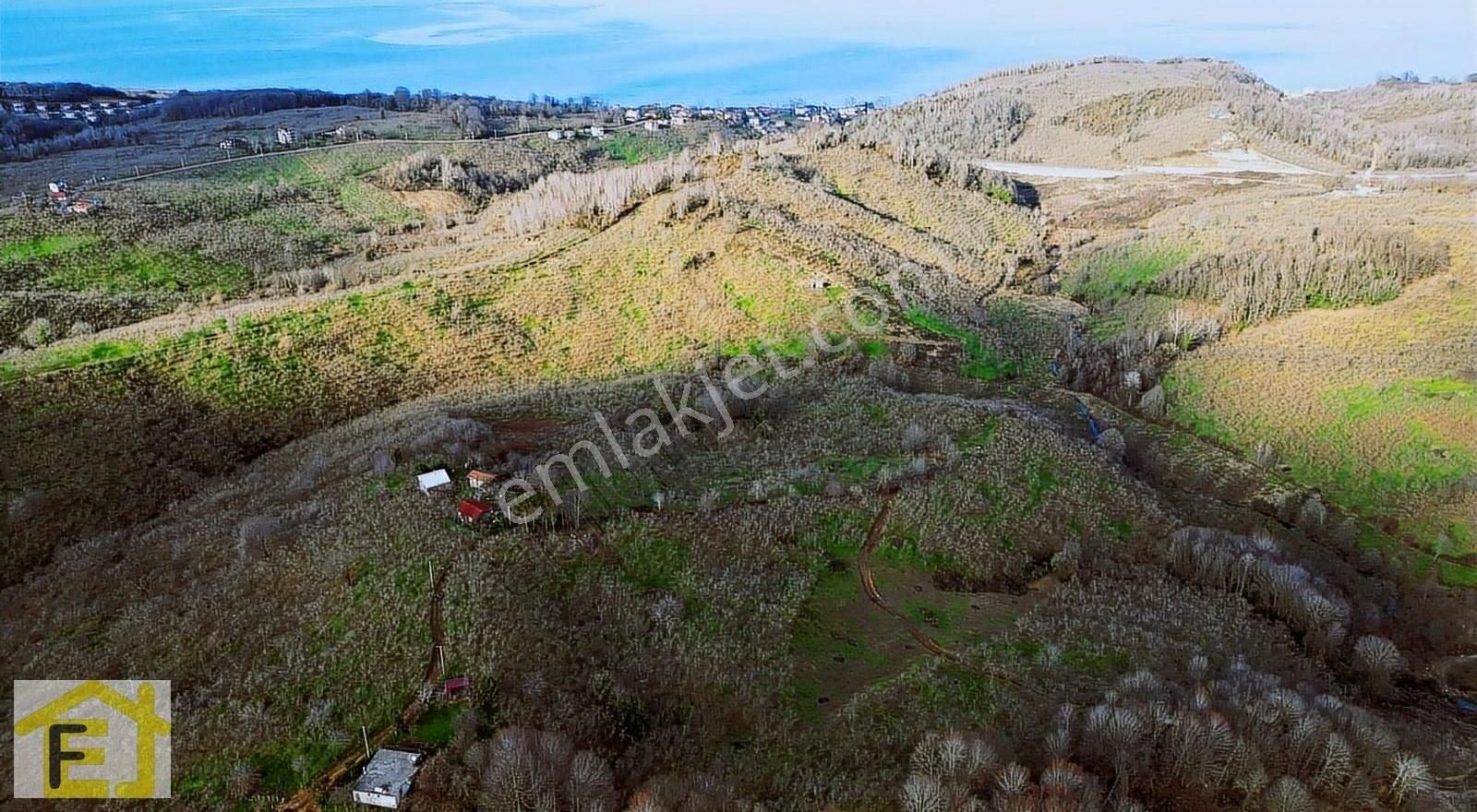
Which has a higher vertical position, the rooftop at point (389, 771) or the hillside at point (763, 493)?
the hillside at point (763, 493)

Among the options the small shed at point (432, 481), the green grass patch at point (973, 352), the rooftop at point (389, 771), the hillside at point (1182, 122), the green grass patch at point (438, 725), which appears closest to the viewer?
the rooftop at point (389, 771)

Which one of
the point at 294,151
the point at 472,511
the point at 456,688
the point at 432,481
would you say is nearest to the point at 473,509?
the point at 472,511

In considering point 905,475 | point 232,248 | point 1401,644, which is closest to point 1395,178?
point 1401,644

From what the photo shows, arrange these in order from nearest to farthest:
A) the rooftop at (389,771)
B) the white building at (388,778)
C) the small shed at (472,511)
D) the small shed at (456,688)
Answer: the white building at (388,778) < the rooftop at (389,771) < the small shed at (456,688) < the small shed at (472,511)

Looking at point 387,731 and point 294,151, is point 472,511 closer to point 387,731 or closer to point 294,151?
point 387,731

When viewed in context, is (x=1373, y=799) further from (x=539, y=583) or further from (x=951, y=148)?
(x=951, y=148)

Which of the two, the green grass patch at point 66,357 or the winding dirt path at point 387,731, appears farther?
the green grass patch at point 66,357

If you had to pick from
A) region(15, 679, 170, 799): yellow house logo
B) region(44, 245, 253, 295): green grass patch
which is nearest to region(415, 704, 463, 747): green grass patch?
region(15, 679, 170, 799): yellow house logo

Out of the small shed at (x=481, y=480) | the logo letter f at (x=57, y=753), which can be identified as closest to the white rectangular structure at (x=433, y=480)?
the small shed at (x=481, y=480)

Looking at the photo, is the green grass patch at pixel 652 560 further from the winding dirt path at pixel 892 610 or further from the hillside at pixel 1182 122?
the hillside at pixel 1182 122
